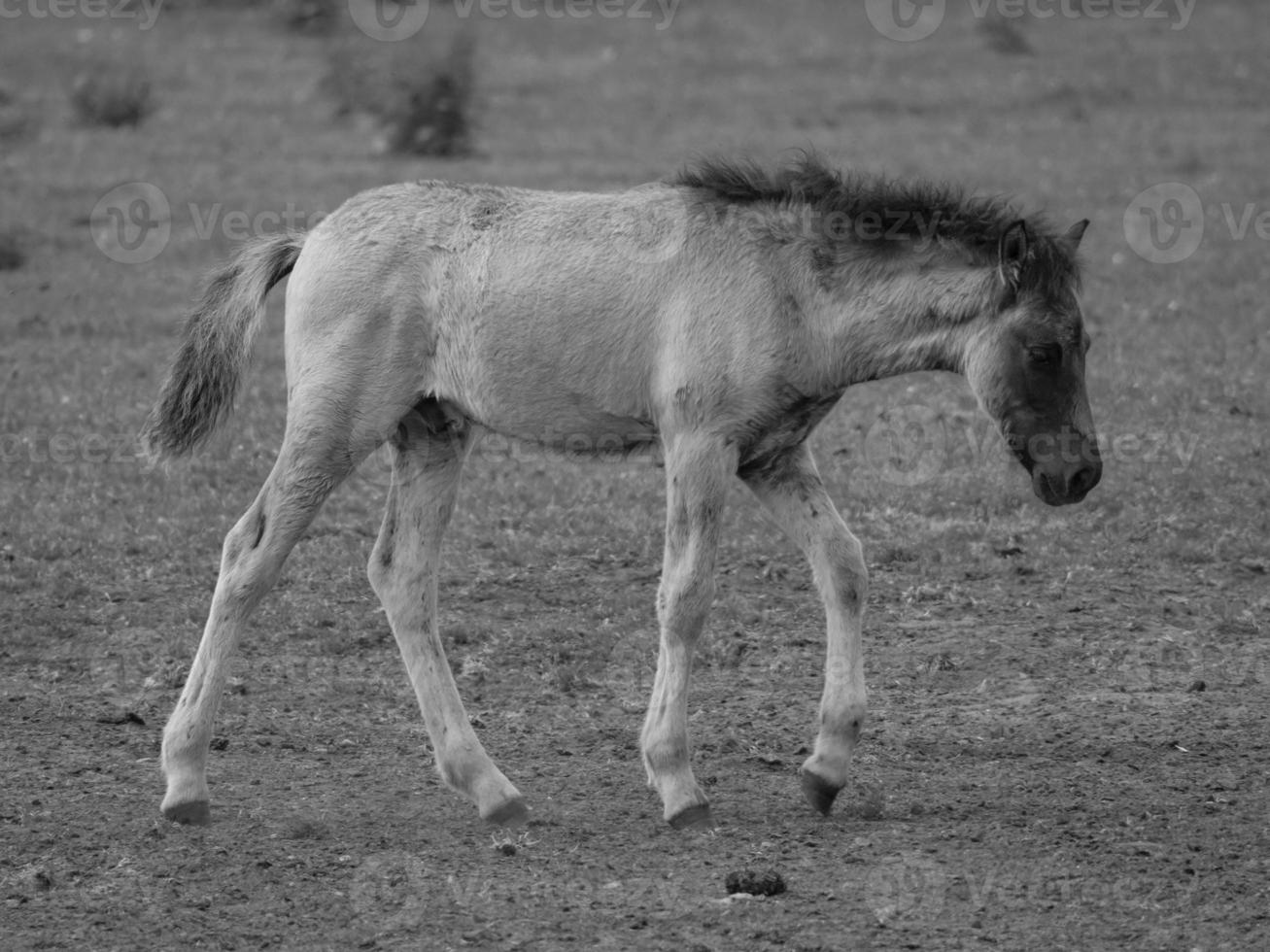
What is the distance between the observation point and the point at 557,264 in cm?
646

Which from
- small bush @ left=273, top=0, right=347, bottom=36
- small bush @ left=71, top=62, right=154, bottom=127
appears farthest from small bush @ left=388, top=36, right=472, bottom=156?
small bush @ left=273, top=0, right=347, bottom=36

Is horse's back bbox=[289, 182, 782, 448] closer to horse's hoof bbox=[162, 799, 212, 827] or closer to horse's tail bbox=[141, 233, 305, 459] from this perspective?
horse's tail bbox=[141, 233, 305, 459]

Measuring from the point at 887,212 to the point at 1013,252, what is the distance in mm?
558

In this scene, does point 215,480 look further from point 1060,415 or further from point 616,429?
point 1060,415

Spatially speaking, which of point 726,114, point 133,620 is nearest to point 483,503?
point 133,620

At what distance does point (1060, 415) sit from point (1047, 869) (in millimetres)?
1510

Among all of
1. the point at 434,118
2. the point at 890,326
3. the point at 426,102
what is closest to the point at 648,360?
the point at 890,326

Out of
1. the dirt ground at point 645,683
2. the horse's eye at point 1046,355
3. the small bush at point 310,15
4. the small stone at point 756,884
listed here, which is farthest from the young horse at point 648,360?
the small bush at point 310,15

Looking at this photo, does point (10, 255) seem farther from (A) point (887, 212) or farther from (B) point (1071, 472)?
(B) point (1071, 472)

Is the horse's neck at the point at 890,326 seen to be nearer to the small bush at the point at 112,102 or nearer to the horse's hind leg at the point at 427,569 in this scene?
the horse's hind leg at the point at 427,569

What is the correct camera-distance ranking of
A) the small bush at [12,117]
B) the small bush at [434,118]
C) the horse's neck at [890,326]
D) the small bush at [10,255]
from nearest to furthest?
1. the horse's neck at [890,326]
2. the small bush at [10,255]
3. the small bush at [434,118]
4. the small bush at [12,117]

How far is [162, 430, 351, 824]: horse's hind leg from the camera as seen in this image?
20.1 ft

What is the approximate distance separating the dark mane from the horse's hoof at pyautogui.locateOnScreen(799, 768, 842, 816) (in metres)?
1.85

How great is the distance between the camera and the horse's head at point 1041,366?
5.82 metres
